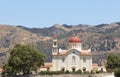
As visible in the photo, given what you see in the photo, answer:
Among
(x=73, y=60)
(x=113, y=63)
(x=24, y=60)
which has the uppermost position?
(x=24, y=60)

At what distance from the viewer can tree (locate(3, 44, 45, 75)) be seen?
162875mm

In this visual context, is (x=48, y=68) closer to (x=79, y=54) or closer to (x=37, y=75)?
(x=79, y=54)

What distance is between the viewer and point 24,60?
16338cm

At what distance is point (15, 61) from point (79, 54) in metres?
25.7

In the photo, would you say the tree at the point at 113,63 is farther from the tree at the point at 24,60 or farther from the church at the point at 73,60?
the tree at the point at 24,60

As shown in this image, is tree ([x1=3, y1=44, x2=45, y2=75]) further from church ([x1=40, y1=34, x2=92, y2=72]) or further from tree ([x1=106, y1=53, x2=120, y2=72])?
tree ([x1=106, y1=53, x2=120, y2=72])

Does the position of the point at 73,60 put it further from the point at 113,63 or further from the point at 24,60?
the point at 24,60

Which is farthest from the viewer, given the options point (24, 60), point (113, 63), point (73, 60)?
point (73, 60)

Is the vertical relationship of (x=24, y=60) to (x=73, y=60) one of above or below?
above

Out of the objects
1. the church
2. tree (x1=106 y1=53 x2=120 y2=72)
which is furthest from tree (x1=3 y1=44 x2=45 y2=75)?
tree (x1=106 y1=53 x2=120 y2=72)

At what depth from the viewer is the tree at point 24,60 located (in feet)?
534

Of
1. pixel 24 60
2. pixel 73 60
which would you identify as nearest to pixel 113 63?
pixel 73 60

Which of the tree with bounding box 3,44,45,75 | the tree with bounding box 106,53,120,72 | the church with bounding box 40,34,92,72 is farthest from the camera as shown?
the church with bounding box 40,34,92,72

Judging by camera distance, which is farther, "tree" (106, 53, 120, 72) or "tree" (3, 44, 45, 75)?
"tree" (106, 53, 120, 72)
